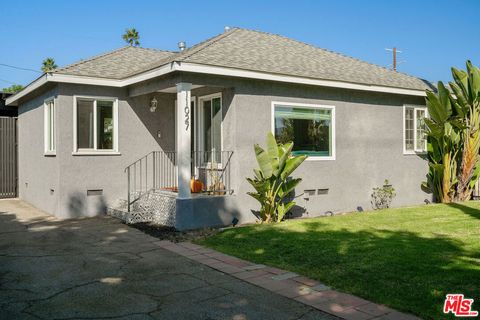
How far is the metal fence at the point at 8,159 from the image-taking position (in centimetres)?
1634

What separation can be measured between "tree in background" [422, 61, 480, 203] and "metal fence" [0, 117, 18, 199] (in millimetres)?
14135

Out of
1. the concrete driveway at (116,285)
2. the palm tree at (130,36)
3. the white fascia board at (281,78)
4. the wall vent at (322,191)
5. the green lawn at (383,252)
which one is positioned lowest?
the concrete driveway at (116,285)

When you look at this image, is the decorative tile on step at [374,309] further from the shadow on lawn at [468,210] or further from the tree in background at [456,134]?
the tree in background at [456,134]

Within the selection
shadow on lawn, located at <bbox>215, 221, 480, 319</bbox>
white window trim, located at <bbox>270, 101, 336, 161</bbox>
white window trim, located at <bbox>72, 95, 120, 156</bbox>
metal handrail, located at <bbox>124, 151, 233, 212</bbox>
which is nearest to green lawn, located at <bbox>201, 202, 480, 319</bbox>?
shadow on lawn, located at <bbox>215, 221, 480, 319</bbox>

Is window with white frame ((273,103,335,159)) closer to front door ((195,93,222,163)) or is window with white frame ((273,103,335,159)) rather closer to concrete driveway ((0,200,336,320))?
front door ((195,93,222,163))

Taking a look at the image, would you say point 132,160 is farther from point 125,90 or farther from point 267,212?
point 267,212

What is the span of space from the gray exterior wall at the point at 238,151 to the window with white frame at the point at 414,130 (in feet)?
0.93

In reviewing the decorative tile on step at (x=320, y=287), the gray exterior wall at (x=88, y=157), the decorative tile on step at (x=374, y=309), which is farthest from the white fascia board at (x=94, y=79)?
the decorative tile on step at (x=374, y=309)

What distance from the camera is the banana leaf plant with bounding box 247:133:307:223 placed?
33.4 ft

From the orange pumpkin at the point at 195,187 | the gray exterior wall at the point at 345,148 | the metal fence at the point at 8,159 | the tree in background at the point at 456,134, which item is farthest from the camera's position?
the metal fence at the point at 8,159

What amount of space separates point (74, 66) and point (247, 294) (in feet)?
29.3

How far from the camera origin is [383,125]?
556 inches

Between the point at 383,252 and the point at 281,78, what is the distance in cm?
555

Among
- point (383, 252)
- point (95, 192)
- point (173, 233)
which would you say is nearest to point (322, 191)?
point (173, 233)
